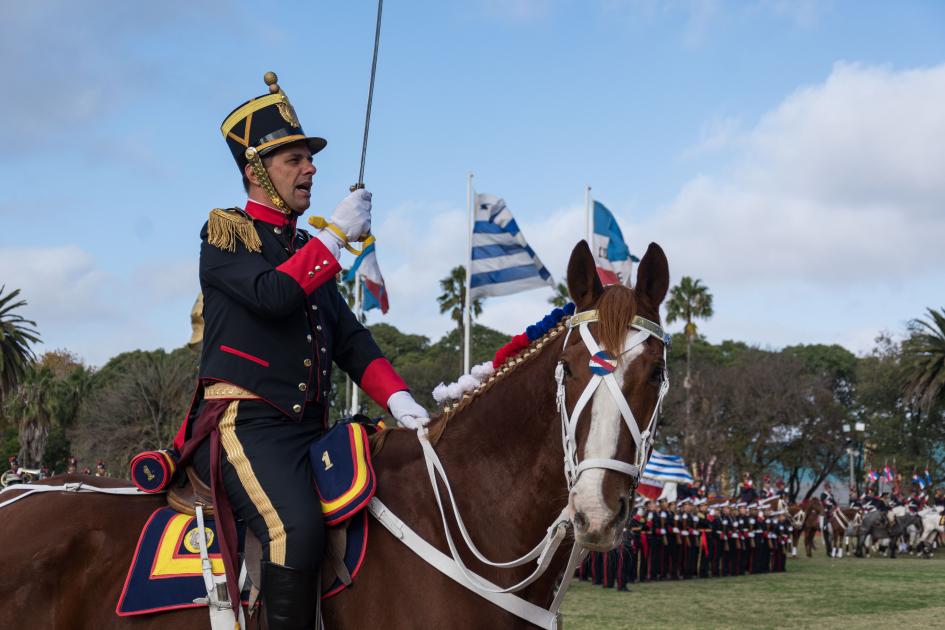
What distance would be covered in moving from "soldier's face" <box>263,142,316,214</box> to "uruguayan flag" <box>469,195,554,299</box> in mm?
20052

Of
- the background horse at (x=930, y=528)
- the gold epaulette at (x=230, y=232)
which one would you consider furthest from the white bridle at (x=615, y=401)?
the background horse at (x=930, y=528)

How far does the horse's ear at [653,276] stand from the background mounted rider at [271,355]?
4.10 ft

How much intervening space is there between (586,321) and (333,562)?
149cm

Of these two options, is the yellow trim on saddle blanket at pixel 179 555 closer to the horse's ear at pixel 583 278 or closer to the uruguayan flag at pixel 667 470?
the horse's ear at pixel 583 278

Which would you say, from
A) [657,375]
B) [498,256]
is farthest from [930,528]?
[657,375]

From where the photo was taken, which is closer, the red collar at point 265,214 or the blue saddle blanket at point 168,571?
the blue saddle blanket at point 168,571

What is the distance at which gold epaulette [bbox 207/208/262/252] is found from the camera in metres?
4.50

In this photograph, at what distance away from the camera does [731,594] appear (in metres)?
23.5

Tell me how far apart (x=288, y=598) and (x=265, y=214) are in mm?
1883

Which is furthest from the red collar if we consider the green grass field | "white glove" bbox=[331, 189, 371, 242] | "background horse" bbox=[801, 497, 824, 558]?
"background horse" bbox=[801, 497, 824, 558]

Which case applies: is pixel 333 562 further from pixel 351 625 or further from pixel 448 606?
pixel 448 606

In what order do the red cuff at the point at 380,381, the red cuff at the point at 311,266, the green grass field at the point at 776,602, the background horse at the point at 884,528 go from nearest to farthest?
the red cuff at the point at 311,266 → the red cuff at the point at 380,381 → the green grass field at the point at 776,602 → the background horse at the point at 884,528

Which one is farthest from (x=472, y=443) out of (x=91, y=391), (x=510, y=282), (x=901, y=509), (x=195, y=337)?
(x=91, y=391)

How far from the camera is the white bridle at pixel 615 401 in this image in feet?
12.5
